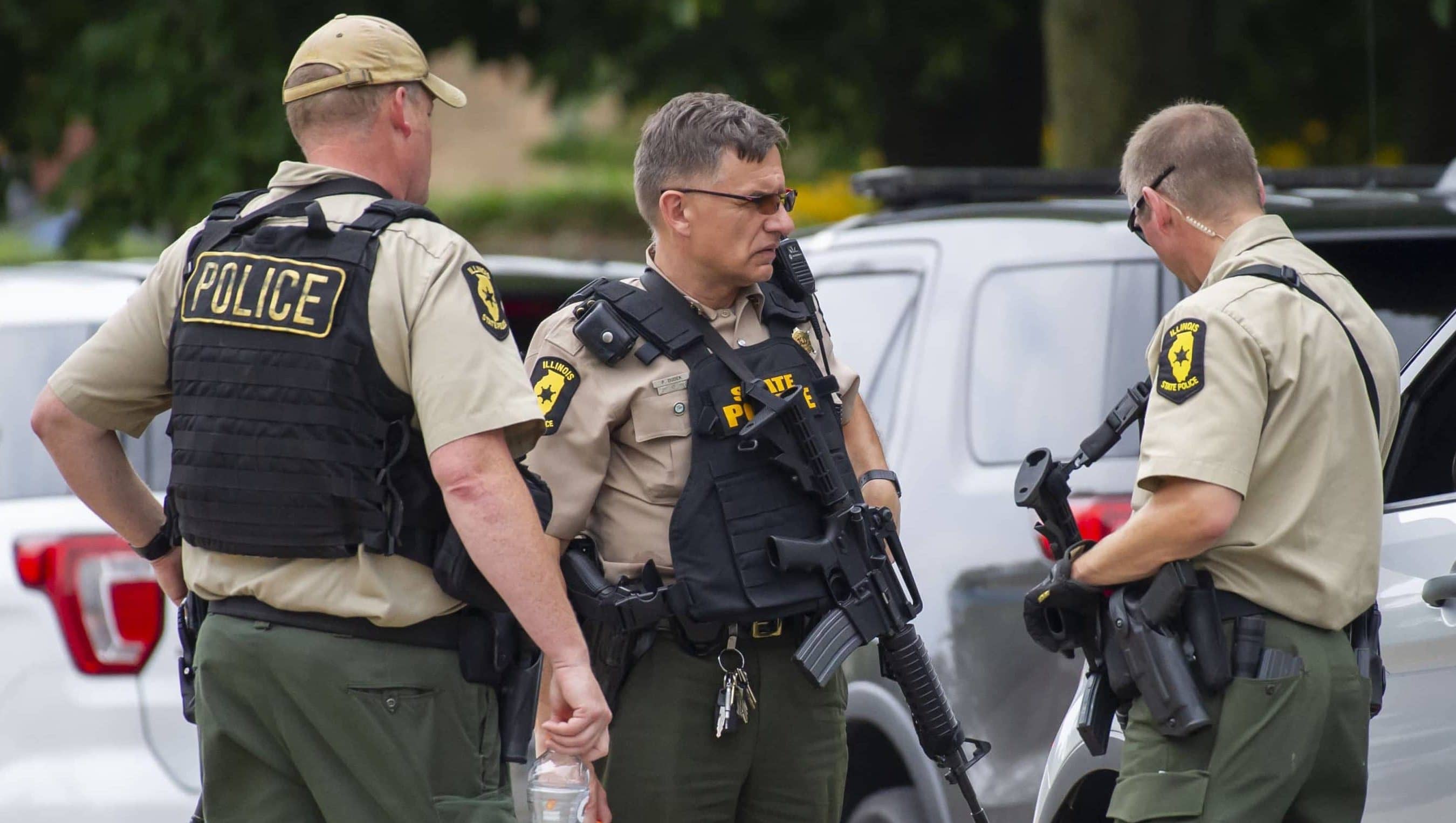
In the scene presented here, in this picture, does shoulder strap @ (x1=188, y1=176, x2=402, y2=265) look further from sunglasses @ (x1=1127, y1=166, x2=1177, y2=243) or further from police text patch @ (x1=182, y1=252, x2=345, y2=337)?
sunglasses @ (x1=1127, y1=166, x2=1177, y2=243)

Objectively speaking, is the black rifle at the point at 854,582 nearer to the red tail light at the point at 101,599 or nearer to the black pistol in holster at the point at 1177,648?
the black pistol in holster at the point at 1177,648

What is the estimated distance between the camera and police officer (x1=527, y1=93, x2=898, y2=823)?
3.10 metres

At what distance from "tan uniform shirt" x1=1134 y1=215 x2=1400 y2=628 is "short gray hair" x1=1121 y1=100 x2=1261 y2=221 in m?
0.19

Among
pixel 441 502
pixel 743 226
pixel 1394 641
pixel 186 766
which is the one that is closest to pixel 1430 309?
pixel 1394 641

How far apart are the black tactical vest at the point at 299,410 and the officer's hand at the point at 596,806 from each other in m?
0.50

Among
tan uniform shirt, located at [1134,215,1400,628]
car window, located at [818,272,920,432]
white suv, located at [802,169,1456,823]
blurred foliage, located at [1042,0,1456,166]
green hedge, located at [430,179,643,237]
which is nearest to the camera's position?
tan uniform shirt, located at [1134,215,1400,628]

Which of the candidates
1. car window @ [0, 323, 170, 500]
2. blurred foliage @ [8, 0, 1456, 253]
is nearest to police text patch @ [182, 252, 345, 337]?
car window @ [0, 323, 170, 500]

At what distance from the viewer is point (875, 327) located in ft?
14.4

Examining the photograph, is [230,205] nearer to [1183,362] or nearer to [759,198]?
[759,198]

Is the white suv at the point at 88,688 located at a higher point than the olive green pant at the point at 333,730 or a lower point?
lower

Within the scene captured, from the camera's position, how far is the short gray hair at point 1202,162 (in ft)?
10.2

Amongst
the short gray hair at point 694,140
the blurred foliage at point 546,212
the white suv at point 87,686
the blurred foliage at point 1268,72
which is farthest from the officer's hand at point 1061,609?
the blurred foliage at point 546,212

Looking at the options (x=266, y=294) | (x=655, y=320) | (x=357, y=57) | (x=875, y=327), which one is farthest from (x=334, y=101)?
(x=875, y=327)

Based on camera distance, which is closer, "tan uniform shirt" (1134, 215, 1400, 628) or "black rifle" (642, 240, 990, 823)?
"tan uniform shirt" (1134, 215, 1400, 628)
